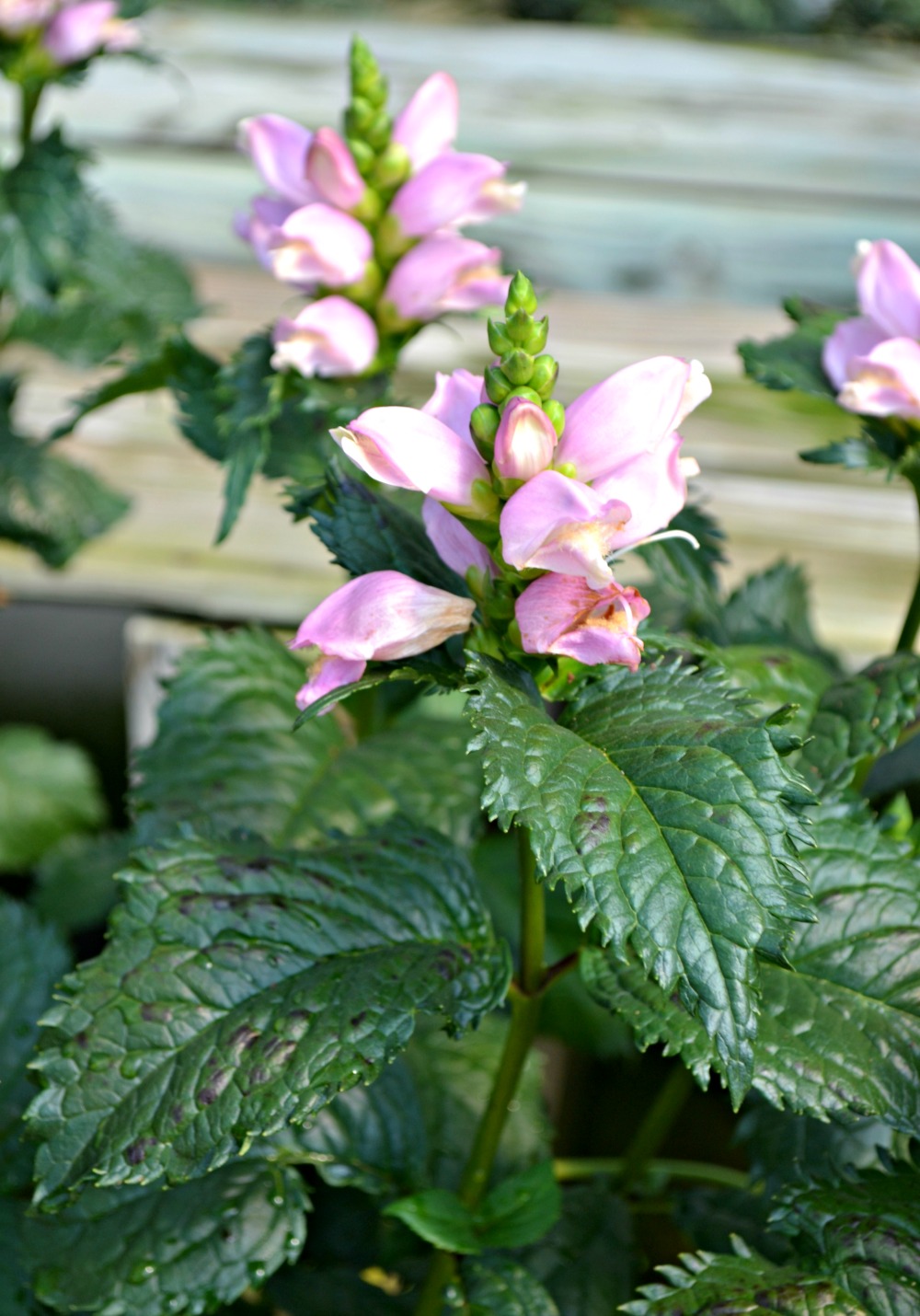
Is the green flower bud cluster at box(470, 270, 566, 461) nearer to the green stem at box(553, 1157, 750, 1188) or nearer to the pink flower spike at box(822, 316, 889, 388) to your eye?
the pink flower spike at box(822, 316, 889, 388)

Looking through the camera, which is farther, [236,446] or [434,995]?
[236,446]

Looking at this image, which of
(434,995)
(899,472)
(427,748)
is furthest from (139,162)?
(434,995)

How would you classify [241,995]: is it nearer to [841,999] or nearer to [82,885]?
[841,999]

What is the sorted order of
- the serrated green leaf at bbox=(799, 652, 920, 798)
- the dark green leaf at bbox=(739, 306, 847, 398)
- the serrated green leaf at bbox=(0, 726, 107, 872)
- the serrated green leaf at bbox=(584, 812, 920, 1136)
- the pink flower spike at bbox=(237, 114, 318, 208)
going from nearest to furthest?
the serrated green leaf at bbox=(584, 812, 920, 1136) < the serrated green leaf at bbox=(799, 652, 920, 798) < the dark green leaf at bbox=(739, 306, 847, 398) < the pink flower spike at bbox=(237, 114, 318, 208) < the serrated green leaf at bbox=(0, 726, 107, 872)

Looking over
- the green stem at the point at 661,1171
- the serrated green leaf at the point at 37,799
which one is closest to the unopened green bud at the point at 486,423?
the green stem at the point at 661,1171

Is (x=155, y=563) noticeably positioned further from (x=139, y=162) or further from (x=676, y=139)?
(x=676, y=139)

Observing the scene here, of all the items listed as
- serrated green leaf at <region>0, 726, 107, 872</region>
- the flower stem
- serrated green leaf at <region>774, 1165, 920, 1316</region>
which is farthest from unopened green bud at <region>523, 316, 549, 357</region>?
serrated green leaf at <region>0, 726, 107, 872</region>
